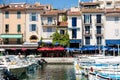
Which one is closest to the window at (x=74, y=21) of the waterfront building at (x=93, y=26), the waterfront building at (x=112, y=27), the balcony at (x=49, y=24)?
the waterfront building at (x=93, y=26)

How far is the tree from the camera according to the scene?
81519mm

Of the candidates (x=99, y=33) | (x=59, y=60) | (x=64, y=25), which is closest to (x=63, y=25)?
(x=64, y=25)

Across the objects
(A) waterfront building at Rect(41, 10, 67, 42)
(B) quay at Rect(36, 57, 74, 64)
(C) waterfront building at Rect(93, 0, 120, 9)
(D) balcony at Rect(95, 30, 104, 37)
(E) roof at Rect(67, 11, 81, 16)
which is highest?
→ (C) waterfront building at Rect(93, 0, 120, 9)

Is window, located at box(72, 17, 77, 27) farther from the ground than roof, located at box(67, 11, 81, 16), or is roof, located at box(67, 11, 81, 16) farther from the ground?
roof, located at box(67, 11, 81, 16)

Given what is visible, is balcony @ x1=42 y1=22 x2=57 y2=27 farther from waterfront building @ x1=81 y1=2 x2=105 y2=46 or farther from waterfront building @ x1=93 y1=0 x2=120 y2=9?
waterfront building @ x1=93 y1=0 x2=120 y2=9

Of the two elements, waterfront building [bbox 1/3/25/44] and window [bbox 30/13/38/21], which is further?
waterfront building [bbox 1/3/25/44]

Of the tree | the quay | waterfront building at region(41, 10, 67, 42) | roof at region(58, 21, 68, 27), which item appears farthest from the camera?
roof at region(58, 21, 68, 27)

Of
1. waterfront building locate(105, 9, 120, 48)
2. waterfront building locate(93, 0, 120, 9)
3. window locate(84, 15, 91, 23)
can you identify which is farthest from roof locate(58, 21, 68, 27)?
waterfront building locate(93, 0, 120, 9)

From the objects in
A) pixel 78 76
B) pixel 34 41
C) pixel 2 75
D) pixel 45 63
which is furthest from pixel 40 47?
pixel 2 75

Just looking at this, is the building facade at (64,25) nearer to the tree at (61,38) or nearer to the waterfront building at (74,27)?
the waterfront building at (74,27)

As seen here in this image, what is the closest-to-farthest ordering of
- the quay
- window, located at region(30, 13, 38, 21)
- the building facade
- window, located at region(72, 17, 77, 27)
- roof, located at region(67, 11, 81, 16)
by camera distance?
the quay → the building facade → roof, located at region(67, 11, 81, 16) → window, located at region(72, 17, 77, 27) → window, located at region(30, 13, 38, 21)

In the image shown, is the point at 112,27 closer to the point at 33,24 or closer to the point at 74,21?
the point at 74,21

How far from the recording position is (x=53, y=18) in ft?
278

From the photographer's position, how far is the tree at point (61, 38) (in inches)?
3209
